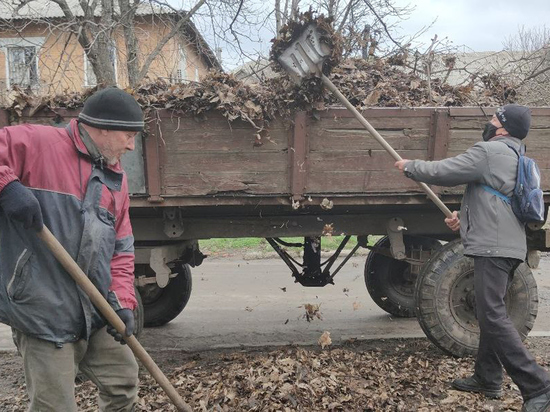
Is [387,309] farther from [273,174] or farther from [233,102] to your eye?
[233,102]

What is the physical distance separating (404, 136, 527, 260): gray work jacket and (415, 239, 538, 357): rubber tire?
902 millimetres

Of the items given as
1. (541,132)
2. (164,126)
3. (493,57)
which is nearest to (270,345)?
(164,126)

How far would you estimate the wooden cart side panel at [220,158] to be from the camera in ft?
14.6

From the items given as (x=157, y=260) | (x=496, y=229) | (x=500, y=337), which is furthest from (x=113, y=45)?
(x=500, y=337)

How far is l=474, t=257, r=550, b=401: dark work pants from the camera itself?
371 centimetres

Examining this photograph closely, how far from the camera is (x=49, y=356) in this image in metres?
2.50

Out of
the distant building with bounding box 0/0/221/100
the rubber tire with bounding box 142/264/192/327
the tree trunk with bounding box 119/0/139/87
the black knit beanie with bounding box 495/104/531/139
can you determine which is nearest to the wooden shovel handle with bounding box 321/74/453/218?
the black knit beanie with bounding box 495/104/531/139

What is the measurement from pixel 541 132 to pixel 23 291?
13.8ft

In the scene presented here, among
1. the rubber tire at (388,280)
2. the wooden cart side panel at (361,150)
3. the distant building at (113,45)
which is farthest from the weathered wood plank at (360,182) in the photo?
the distant building at (113,45)

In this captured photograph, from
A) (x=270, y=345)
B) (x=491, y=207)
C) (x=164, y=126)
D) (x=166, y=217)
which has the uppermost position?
(x=164, y=126)

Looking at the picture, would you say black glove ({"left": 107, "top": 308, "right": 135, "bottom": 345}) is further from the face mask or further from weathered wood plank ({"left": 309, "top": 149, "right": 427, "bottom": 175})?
the face mask

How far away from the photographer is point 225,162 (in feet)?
14.8

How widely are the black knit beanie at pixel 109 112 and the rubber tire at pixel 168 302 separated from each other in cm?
375

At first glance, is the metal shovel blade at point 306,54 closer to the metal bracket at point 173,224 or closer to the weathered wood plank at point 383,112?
the weathered wood plank at point 383,112
